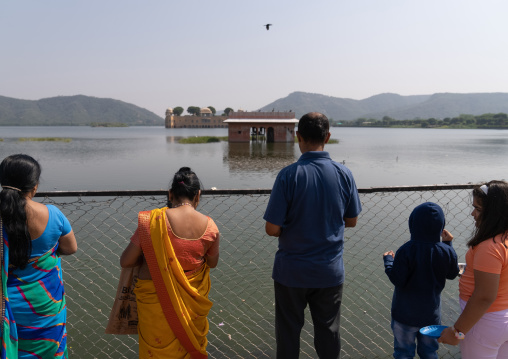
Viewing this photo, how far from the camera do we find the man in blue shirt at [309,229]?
2.17 metres

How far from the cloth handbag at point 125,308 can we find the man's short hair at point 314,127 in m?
1.33

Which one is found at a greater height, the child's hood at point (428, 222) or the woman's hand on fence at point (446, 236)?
the child's hood at point (428, 222)

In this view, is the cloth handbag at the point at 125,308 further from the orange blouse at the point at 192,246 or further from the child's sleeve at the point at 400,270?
the child's sleeve at the point at 400,270

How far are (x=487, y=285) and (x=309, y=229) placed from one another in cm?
95

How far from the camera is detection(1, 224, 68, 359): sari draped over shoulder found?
1953 millimetres

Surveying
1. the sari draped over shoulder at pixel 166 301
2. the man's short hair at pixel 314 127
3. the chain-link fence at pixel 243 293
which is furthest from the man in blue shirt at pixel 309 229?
the chain-link fence at pixel 243 293

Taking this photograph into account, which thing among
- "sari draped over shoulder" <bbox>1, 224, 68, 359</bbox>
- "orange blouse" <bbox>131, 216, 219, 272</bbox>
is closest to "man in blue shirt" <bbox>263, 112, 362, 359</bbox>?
"orange blouse" <bbox>131, 216, 219, 272</bbox>

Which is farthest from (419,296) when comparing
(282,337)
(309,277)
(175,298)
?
(175,298)

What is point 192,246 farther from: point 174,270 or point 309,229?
point 309,229

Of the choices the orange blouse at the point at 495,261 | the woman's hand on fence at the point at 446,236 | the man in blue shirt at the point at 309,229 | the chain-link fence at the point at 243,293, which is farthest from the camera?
the chain-link fence at the point at 243,293

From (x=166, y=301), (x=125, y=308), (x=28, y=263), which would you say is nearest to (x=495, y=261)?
(x=166, y=301)

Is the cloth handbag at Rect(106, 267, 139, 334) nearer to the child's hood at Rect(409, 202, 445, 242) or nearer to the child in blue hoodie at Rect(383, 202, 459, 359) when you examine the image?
the child in blue hoodie at Rect(383, 202, 459, 359)

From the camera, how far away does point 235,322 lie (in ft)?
17.0

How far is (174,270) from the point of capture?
2.09m
